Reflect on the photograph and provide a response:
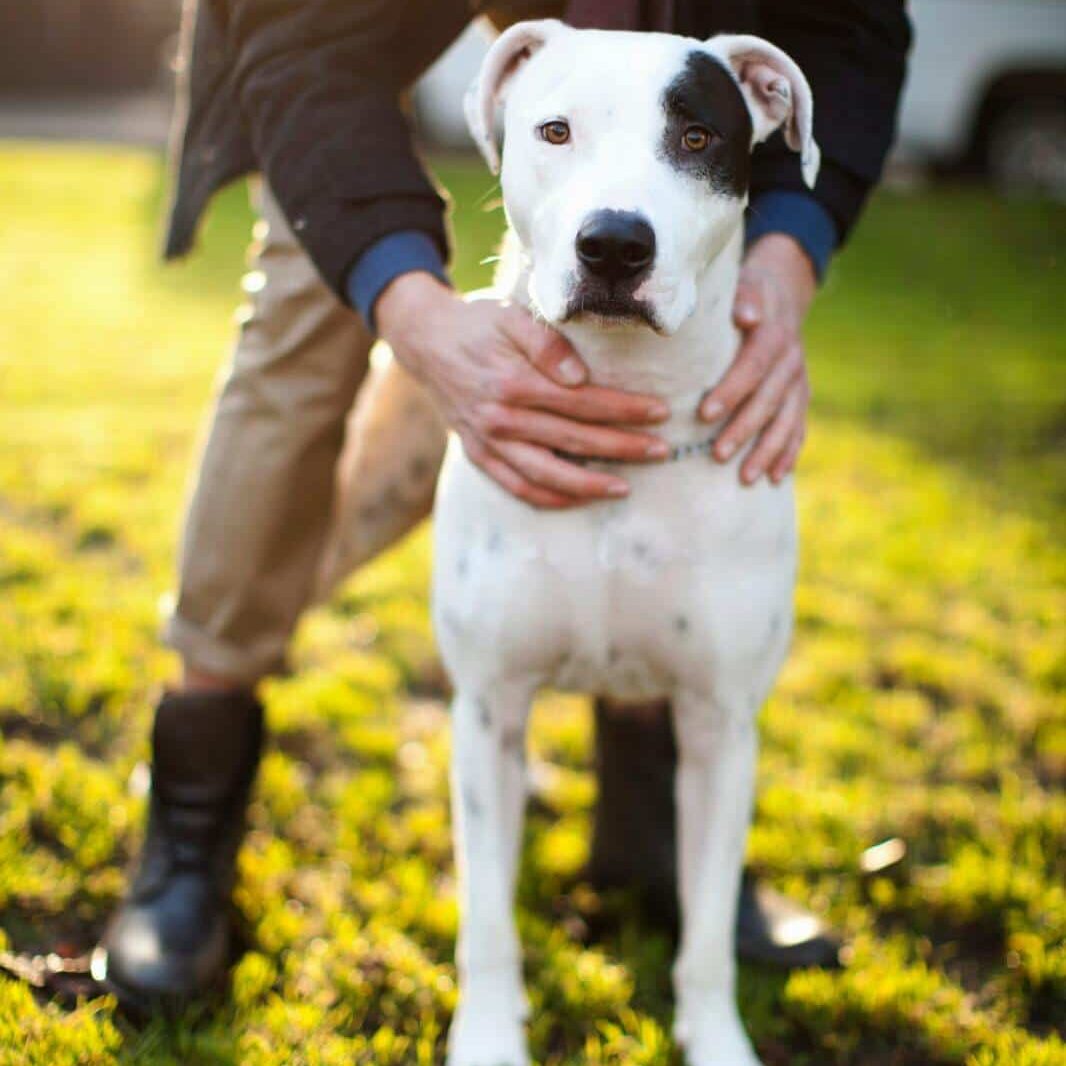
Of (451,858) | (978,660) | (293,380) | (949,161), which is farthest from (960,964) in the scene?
(949,161)

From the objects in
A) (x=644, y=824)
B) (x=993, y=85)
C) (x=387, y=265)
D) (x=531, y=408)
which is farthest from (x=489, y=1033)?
(x=993, y=85)

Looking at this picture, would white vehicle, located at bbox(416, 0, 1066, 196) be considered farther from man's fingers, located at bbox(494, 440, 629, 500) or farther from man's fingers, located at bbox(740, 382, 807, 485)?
man's fingers, located at bbox(494, 440, 629, 500)

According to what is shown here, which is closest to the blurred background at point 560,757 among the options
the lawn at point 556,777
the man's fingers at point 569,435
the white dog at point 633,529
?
the lawn at point 556,777

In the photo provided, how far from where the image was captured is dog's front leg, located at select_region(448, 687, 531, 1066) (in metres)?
2.35

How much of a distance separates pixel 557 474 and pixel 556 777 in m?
1.36

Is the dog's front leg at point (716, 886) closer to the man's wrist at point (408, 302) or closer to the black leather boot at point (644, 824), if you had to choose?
the black leather boot at point (644, 824)

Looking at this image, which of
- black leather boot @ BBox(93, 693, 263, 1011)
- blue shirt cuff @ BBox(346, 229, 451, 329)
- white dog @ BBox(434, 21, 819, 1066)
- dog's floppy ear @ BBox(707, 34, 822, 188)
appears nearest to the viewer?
white dog @ BBox(434, 21, 819, 1066)

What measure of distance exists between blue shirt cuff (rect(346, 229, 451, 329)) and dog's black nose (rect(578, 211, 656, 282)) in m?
0.52

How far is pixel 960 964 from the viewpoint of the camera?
270 centimetres

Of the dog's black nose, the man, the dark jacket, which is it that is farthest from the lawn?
the dog's black nose

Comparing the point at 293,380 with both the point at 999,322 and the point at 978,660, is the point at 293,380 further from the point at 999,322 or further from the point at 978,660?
the point at 999,322

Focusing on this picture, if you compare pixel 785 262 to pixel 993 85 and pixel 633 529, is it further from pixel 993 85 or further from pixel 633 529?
pixel 993 85

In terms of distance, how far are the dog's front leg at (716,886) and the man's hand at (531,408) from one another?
48 centimetres

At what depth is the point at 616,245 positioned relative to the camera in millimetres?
1897
